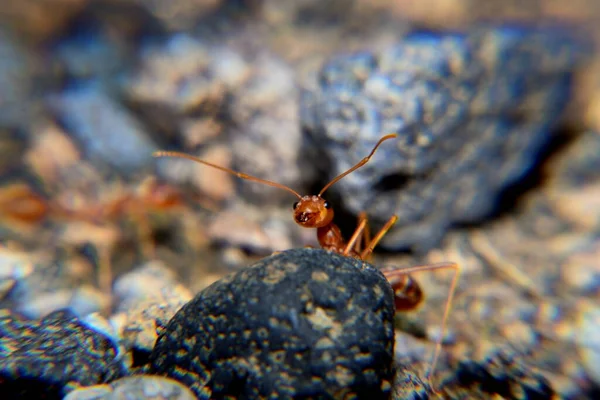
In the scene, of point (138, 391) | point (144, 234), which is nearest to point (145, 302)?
point (138, 391)

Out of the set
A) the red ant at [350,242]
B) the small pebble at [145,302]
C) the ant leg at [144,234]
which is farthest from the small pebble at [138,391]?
the ant leg at [144,234]

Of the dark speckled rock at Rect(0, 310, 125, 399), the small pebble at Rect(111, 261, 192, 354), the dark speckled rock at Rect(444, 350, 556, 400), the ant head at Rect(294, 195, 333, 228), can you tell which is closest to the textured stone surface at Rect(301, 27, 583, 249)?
the ant head at Rect(294, 195, 333, 228)

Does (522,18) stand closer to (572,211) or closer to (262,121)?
(572,211)

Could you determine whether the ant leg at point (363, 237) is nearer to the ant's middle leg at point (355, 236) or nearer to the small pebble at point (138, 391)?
the ant's middle leg at point (355, 236)

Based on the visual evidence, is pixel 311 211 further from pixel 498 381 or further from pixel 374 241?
pixel 498 381

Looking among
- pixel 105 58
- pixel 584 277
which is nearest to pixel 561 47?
pixel 584 277

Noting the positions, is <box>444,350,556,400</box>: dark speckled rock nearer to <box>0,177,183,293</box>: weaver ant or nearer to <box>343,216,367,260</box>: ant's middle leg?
<box>343,216,367,260</box>: ant's middle leg
